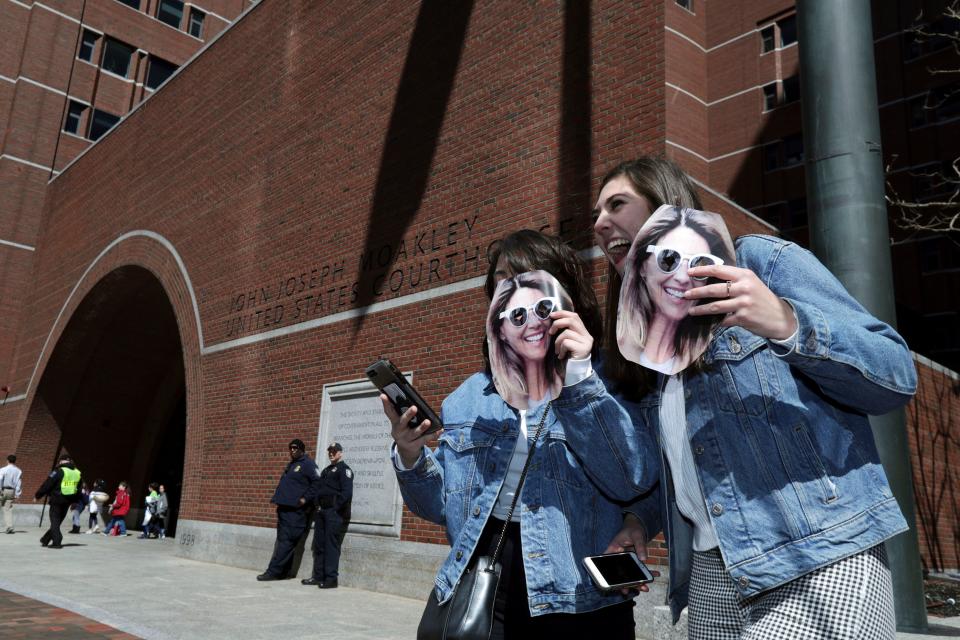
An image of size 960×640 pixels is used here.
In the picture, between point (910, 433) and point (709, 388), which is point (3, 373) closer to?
point (910, 433)

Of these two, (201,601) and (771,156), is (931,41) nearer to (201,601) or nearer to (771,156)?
(771,156)

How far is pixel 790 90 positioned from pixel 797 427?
122 feet

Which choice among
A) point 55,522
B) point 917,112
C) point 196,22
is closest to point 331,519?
point 55,522

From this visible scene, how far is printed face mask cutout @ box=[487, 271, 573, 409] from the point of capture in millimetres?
1825

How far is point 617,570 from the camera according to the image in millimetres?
1884

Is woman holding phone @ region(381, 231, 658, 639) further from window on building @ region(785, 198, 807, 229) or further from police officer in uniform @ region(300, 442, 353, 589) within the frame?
window on building @ region(785, 198, 807, 229)

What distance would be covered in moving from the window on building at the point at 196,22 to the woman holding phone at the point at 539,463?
4038 cm

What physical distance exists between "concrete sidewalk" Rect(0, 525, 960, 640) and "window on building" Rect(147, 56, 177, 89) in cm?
2696

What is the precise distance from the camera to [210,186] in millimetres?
Answer: 16906

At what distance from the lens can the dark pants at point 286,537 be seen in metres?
11.3

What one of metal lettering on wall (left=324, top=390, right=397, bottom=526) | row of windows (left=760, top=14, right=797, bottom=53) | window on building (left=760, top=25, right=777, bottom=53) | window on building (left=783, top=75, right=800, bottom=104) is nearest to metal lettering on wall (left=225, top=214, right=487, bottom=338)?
metal lettering on wall (left=324, top=390, right=397, bottom=526)

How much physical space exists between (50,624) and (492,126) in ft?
25.5

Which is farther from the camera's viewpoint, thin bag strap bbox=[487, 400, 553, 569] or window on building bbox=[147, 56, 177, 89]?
window on building bbox=[147, 56, 177, 89]

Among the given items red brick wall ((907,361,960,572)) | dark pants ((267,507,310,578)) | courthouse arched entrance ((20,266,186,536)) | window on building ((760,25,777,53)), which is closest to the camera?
dark pants ((267,507,310,578))
